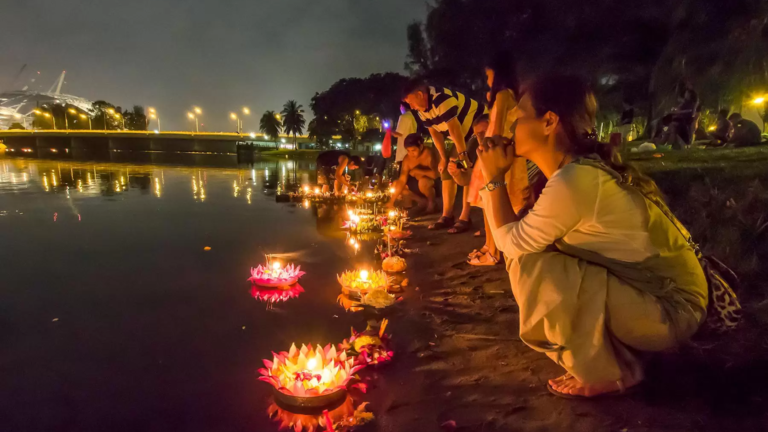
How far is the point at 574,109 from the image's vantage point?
7.52ft

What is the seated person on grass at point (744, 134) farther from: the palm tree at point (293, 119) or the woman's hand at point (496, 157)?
the palm tree at point (293, 119)

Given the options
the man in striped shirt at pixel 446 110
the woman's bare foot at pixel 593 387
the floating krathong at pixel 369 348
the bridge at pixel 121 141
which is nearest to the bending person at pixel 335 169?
the man in striped shirt at pixel 446 110

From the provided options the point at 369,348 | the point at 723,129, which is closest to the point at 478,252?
the point at 369,348

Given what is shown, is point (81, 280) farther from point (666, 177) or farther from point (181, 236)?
point (666, 177)

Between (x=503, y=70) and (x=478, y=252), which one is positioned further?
(x=478, y=252)

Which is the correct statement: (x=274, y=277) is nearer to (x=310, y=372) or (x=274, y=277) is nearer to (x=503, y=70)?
(x=310, y=372)

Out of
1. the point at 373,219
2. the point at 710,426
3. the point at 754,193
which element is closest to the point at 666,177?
the point at 754,193

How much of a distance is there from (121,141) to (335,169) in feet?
232

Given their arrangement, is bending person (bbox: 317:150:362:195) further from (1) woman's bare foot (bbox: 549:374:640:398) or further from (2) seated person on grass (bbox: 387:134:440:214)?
(1) woman's bare foot (bbox: 549:374:640:398)

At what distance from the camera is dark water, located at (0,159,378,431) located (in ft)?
8.13

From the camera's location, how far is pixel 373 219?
25.5 ft

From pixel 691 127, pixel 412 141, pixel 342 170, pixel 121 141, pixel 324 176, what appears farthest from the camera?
pixel 121 141

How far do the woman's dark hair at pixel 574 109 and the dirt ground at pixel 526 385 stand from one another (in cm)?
102

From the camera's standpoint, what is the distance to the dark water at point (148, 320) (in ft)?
8.13
